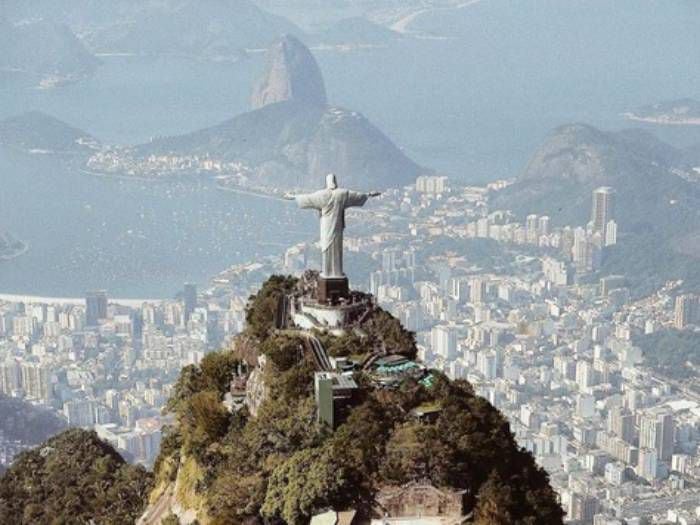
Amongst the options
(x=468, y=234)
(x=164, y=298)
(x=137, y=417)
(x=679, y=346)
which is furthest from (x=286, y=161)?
(x=137, y=417)

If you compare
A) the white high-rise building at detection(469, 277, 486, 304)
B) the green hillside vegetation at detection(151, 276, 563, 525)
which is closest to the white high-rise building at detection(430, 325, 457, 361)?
the white high-rise building at detection(469, 277, 486, 304)

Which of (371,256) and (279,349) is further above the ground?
(279,349)

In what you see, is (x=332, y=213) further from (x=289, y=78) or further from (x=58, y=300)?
(x=289, y=78)

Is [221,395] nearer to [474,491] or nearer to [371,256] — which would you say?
[474,491]

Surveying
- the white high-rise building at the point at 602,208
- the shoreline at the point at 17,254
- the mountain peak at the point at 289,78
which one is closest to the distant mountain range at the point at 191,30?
the mountain peak at the point at 289,78

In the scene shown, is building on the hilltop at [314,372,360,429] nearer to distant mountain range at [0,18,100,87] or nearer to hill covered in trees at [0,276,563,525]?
hill covered in trees at [0,276,563,525]

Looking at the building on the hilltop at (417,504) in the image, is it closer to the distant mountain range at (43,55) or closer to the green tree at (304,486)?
the green tree at (304,486)
